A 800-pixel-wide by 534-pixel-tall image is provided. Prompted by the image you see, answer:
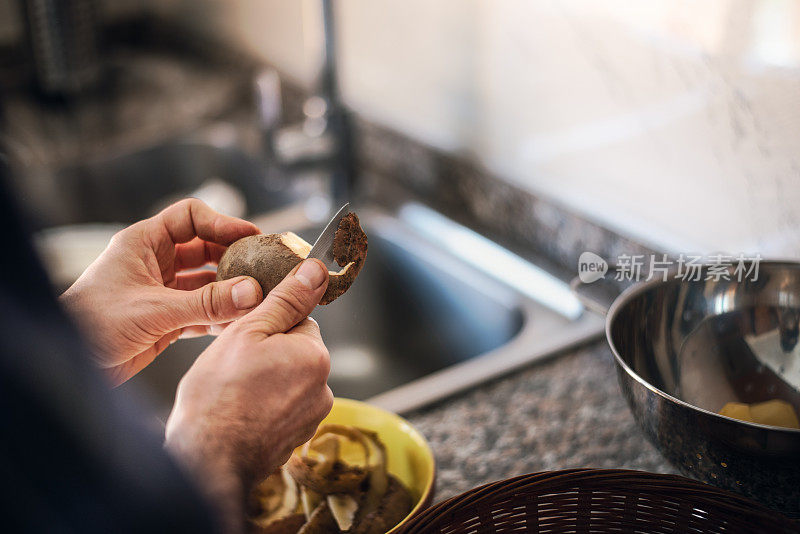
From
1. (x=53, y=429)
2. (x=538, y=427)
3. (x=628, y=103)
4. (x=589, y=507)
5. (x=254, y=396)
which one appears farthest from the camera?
(x=628, y=103)

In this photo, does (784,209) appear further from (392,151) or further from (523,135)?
(392,151)

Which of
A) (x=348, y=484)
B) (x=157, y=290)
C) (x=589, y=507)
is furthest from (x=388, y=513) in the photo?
(x=157, y=290)

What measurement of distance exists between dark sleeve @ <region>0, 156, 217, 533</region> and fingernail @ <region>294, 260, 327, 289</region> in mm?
174

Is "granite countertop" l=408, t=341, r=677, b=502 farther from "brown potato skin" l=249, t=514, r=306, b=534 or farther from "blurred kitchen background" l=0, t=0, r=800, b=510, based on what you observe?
"brown potato skin" l=249, t=514, r=306, b=534

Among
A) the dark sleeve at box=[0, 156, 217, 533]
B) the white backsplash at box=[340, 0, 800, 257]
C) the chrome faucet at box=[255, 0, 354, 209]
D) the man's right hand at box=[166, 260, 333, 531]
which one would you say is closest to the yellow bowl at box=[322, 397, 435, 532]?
the man's right hand at box=[166, 260, 333, 531]

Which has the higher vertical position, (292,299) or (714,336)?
(292,299)

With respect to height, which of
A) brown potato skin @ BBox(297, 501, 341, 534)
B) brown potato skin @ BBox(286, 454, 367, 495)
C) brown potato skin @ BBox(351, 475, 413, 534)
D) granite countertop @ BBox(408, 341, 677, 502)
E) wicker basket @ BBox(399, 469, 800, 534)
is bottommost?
granite countertop @ BBox(408, 341, 677, 502)

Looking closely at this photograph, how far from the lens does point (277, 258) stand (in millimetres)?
583

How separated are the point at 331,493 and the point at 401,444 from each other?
8 centimetres

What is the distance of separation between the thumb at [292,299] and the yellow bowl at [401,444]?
0.21 m

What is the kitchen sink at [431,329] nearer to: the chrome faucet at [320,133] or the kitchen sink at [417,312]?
the kitchen sink at [417,312]

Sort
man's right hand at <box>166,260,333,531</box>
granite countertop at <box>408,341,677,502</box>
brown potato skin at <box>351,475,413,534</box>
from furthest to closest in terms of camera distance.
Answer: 1. granite countertop at <box>408,341,677,502</box>
2. brown potato skin at <box>351,475,413,534</box>
3. man's right hand at <box>166,260,333,531</box>

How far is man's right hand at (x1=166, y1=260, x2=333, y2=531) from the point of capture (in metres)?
0.50

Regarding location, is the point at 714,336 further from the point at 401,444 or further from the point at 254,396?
the point at 254,396
